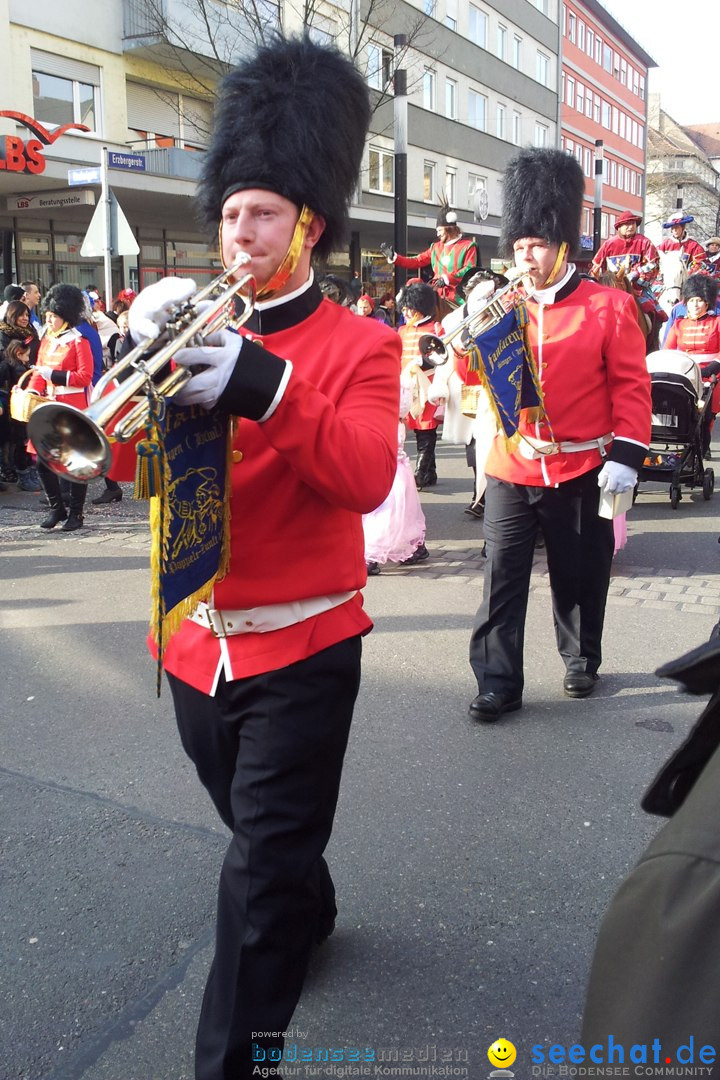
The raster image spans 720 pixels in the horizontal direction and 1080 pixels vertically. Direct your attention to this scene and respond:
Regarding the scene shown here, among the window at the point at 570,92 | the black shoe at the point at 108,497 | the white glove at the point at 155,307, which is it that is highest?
the window at the point at 570,92

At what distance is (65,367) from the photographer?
8.30 m

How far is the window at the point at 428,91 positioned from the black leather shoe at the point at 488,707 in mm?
30313

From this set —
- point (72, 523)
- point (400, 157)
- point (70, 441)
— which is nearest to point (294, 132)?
point (70, 441)

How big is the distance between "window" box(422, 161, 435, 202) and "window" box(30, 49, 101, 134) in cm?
1351

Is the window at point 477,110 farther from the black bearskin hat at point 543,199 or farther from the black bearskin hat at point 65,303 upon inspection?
the black bearskin hat at point 543,199

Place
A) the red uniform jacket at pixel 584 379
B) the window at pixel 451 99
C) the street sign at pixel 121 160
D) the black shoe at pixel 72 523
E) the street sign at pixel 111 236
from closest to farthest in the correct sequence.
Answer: the red uniform jacket at pixel 584 379 < the black shoe at pixel 72 523 < the street sign at pixel 111 236 < the street sign at pixel 121 160 < the window at pixel 451 99

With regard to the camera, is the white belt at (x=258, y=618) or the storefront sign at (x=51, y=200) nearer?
the white belt at (x=258, y=618)

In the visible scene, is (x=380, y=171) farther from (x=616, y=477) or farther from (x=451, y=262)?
(x=616, y=477)

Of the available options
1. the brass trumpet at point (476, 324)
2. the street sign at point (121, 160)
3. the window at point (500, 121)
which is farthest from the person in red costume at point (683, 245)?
the window at point (500, 121)

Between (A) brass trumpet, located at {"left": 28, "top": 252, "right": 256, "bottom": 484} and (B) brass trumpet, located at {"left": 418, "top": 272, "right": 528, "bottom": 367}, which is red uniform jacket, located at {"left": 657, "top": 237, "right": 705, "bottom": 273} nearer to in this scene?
(B) brass trumpet, located at {"left": 418, "top": 272, "right": 528, "bottom": 367}

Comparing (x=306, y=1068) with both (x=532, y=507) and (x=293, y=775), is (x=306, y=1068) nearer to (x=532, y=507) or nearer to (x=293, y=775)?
(x=293, y=775)

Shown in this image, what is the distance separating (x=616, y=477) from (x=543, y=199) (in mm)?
1229

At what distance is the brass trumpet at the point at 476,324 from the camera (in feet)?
13.8

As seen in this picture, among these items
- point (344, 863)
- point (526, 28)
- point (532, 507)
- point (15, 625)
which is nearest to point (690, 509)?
point (532, 507)
